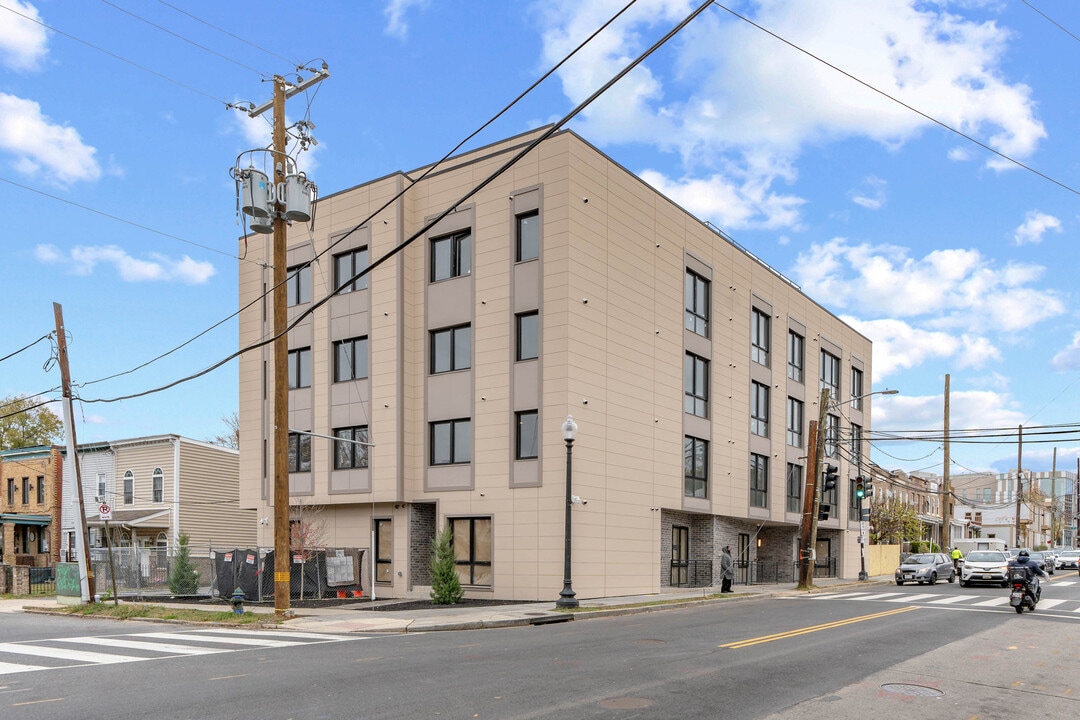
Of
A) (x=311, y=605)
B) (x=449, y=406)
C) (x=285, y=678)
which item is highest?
(x=449, y=406)

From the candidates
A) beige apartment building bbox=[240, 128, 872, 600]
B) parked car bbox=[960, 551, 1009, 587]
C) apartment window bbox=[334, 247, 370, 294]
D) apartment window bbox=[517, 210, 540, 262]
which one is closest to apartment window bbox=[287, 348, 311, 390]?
beige apartment building bbox=[240, 128, 872, 600]

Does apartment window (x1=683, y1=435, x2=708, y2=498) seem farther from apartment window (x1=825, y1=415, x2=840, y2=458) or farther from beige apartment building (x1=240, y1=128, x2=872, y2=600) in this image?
apartment window (x1=825, y1=415, x2=840, y2=458)

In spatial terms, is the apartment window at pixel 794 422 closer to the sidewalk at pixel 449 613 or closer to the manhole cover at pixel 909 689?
the sidewalk at pixel 449 613

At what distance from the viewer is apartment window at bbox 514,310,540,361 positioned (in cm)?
2783

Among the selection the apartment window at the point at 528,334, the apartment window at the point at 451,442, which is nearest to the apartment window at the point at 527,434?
the apartment window at the point at 528,334

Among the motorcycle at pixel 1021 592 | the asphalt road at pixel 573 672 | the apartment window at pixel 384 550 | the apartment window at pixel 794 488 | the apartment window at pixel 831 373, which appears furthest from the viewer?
the apartment window at pixel 831 373

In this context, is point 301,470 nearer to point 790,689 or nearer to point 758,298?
point 758,298

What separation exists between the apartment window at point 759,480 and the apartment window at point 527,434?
1405 centimetres

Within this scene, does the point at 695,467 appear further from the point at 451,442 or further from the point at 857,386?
the point at 857,386

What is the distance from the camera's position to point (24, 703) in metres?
10.1

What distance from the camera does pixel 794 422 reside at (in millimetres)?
43250

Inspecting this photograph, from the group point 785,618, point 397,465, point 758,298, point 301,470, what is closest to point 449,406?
point 397,465

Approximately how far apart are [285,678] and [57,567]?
2332cm

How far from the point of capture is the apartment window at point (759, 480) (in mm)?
38156
